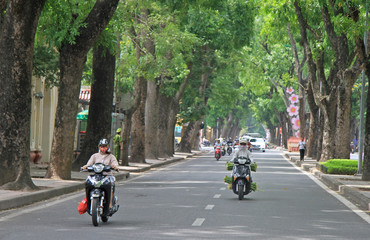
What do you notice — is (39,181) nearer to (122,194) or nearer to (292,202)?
(122,194)

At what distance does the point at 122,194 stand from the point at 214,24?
76.2 ft

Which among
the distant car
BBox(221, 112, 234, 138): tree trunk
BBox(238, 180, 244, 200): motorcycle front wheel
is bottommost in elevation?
BBox(238, 180, 244, 200): motorcycle front wheel

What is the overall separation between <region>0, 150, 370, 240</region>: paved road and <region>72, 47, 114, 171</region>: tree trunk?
6871 millimetres

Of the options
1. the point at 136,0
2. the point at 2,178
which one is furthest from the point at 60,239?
the point at 136,0

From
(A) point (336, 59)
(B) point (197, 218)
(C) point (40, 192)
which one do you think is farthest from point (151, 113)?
(B) point (197, 218)

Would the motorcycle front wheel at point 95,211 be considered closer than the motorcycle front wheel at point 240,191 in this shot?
Yes

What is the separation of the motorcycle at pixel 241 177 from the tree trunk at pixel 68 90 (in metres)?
5.49

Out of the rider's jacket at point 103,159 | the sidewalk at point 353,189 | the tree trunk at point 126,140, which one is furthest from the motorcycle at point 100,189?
the tree trunk at point 126,140

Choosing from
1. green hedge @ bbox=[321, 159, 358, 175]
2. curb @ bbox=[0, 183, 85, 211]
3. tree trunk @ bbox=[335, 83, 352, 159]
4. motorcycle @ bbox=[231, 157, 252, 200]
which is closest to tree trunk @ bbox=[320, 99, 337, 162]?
tree trunk @ bbox=[335, 83, 352, 159]

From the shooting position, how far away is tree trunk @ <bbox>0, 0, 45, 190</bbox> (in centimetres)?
1738

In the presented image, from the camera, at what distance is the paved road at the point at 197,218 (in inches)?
441

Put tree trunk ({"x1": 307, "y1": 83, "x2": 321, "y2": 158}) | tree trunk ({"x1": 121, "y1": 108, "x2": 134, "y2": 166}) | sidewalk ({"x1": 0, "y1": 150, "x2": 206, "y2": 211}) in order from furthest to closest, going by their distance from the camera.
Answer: tree trunk ({"x1": 307, "y1": 83, "x2": 321, "y2": 158}) → tree trunk ({"x1": 121, "y1": 108, "x2": 134, "y2": 166}) → sidewalk ({"x1": 0, "y1": 150, "x2": 206, "y2": 211})

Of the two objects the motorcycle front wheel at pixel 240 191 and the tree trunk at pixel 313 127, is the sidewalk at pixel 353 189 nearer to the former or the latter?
the motorcycle front wheel at pixel 240 191

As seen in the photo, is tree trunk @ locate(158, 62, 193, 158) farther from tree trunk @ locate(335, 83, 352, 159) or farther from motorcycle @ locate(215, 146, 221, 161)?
tree trunk @ locate(335, 83, 352, 159)
